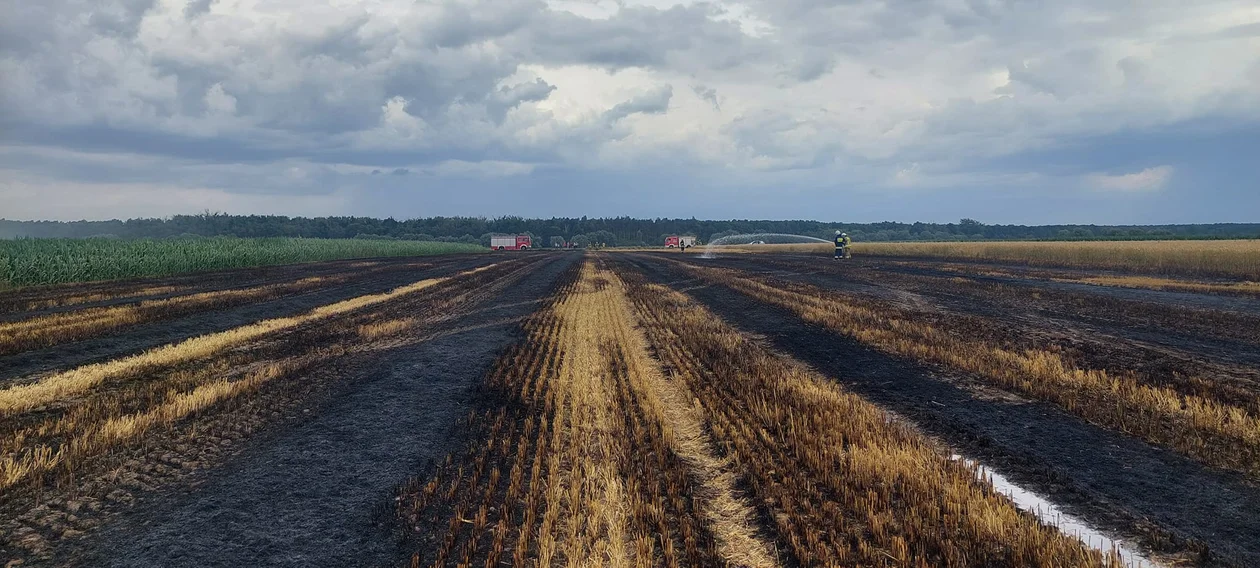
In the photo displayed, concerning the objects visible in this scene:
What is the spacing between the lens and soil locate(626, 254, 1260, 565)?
4.43 m

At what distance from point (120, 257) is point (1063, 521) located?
35036 mm

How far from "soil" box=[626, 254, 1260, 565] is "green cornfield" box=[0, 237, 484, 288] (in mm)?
28838

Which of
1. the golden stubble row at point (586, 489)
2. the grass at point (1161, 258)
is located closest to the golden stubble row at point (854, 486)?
the golden stubble row at point (586, 489)

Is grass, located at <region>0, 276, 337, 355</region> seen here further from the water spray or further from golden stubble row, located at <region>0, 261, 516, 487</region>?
the water spray

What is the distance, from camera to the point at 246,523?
4738mm

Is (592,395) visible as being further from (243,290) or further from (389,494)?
(243,290)

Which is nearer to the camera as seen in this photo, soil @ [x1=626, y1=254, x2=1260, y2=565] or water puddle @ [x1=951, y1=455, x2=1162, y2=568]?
water puddle @ [x1=951, y1=455, x2=1162, y2=568]

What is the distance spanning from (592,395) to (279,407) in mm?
3941

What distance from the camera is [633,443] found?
6.25 m

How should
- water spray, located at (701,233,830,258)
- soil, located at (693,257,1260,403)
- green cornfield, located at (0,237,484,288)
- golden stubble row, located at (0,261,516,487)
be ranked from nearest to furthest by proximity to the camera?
golden stubble row, located at (0,261,516,487)
soil, located at (693,257,1260,403)
green cornfield, located at (0,237,484,288)
water spray, located at (701,233,830,258)

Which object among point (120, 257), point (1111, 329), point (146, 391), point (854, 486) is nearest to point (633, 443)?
point (854, 486)

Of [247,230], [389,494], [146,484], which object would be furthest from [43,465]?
[247,230]

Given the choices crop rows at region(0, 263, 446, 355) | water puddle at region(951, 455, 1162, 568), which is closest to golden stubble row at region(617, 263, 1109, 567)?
water puddle at region(951, 455, 1162, 568)

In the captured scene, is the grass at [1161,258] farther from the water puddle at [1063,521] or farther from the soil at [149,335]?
the soil at [149,335]
